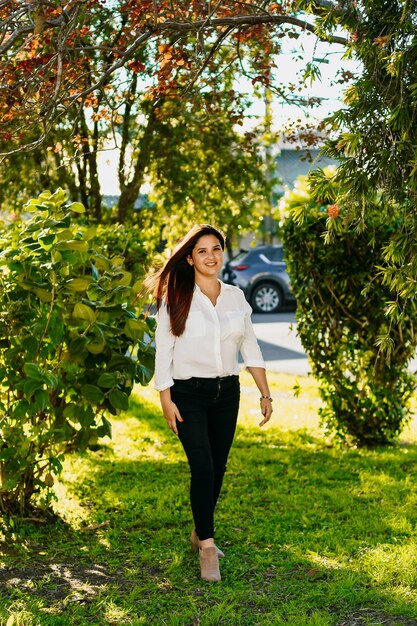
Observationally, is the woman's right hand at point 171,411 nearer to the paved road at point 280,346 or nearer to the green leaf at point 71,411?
the green leaf at point 71,411

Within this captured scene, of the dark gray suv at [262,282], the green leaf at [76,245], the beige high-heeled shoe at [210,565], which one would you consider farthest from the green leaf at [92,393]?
the dark gray suv at [262,282]

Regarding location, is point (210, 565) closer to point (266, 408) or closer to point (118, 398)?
point (266, 408)

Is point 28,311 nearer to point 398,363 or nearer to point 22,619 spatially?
point 22,619

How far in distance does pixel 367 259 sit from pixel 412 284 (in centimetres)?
307

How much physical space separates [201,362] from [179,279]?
0.49 meters

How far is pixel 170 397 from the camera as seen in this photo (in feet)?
15.0

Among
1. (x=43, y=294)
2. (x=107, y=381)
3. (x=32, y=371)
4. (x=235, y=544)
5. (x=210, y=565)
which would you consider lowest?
(x=235, y=544)

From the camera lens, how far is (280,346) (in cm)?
1535

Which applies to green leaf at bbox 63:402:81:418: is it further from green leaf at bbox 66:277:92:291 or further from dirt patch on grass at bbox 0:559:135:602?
dirt patch on grass at bbox 0:559:135:602

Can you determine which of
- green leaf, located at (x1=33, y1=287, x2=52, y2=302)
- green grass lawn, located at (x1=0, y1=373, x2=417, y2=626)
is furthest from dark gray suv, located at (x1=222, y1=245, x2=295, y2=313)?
green leaf, located at (x1=33, y1=287, x2=52, y2=302)

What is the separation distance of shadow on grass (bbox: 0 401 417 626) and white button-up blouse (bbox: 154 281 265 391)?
1.07 m

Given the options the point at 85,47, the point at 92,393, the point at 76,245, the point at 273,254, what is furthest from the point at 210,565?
the point at 273,254

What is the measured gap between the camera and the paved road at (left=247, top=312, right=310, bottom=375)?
13009 mm

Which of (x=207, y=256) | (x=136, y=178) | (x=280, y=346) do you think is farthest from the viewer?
(x=280, y=346)
